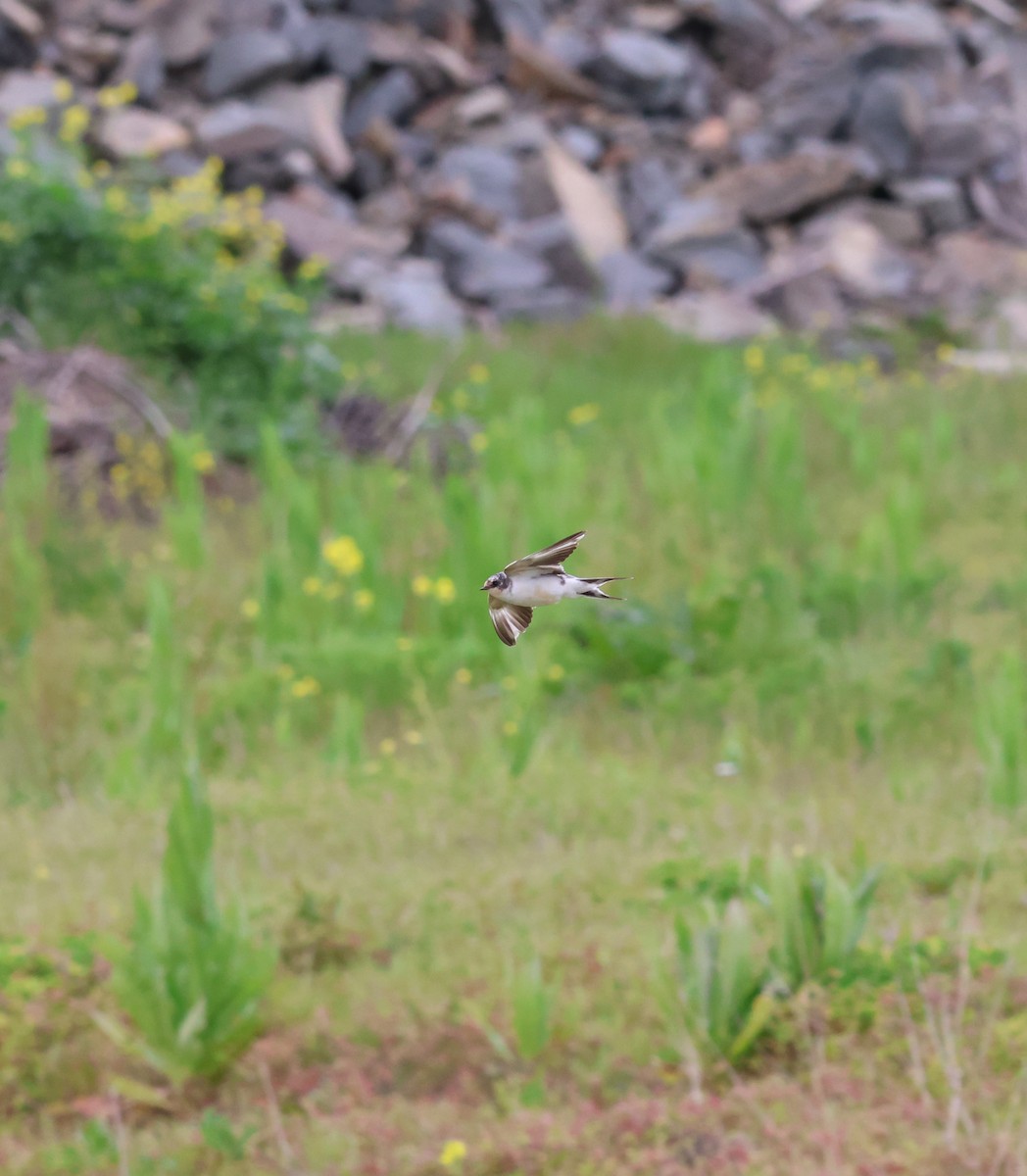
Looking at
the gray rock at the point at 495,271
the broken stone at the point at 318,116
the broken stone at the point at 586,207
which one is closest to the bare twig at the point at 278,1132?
the gray rock at the point at 495,271

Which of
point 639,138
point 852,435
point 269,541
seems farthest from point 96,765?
point 639,138

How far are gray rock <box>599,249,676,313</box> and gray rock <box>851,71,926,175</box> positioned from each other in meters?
3.39

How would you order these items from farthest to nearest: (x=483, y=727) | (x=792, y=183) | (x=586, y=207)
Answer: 1. (x=792, y=183)
2. (x=586, y=207)
3. (x=483, y=727)

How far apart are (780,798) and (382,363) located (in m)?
6.61

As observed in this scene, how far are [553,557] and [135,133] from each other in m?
15.7

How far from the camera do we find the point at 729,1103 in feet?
11.8

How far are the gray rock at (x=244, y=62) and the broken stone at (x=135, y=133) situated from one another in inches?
60.6

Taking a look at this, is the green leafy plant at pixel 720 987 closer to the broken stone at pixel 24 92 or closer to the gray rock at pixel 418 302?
the gray rock at pixel 418 302

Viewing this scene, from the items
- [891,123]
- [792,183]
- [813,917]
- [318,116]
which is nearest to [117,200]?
[813,917]

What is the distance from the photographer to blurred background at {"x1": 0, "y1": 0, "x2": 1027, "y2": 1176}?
3.69 meters

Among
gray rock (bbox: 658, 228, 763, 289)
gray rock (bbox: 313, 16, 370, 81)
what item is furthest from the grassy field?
gray rock (bbox: 313, 16, 370, 81)

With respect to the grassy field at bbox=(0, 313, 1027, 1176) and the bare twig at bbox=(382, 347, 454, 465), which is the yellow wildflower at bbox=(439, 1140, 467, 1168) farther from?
the bare twig at bbox=(382, 347, 454, 465)

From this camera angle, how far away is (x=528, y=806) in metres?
5.34

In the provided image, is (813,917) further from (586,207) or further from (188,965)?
(586,207)
